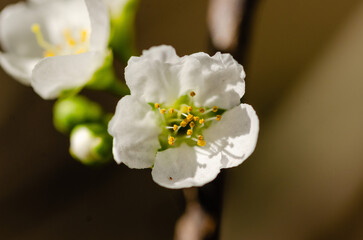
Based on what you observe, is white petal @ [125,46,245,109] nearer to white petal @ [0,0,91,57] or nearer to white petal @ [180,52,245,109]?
white petal @ [180,52,245,109]

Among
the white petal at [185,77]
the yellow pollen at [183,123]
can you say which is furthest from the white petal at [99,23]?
the yellow pollen at [183,123]

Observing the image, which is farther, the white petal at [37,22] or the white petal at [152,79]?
the white petal at [37,22]

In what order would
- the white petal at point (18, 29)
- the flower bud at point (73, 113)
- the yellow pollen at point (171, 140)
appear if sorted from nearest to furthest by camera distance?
1. the yellow pollen at point (171, 140)
2. the flower bud at point (73, 113)
3. the white petal at point (18, 29)

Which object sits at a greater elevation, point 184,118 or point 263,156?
point 184,118

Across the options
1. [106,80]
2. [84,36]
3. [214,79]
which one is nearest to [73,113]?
[106,80]

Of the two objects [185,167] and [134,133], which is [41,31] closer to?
[134,133]

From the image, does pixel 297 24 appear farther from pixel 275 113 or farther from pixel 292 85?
pixel 275 113

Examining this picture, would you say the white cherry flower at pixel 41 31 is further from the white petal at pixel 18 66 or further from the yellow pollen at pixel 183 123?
the yellow pollen at pixel 183 123

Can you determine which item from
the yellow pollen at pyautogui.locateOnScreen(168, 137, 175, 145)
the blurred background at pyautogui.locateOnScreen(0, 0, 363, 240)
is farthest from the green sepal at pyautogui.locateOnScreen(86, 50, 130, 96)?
the blurred background at pyautogui.locateOnScreen(0, 0, 363, 240)
